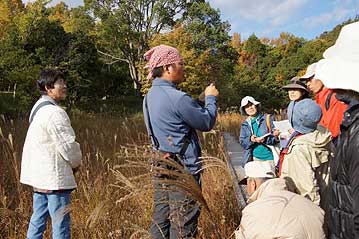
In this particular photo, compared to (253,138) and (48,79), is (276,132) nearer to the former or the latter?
(253,138)

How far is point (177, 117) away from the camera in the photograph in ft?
9.70

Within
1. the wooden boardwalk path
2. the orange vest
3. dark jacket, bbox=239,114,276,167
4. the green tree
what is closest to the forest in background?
the green tree

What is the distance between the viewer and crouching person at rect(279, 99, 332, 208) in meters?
3.30

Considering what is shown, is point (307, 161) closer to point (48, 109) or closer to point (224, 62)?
point (48, 109)

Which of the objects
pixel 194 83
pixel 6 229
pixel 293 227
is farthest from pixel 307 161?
pixel 194 83

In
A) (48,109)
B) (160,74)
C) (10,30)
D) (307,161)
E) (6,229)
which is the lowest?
(6,229)

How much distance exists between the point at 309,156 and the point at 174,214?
1.30 meters

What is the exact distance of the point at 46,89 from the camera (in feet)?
11.7

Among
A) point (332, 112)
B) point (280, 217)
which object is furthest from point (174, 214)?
point (332, 112)

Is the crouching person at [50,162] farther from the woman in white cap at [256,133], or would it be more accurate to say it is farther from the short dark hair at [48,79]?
the woman in white cap at [256,133]

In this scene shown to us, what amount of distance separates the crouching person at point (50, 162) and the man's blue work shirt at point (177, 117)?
32.7 inches

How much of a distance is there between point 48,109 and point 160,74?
102cm

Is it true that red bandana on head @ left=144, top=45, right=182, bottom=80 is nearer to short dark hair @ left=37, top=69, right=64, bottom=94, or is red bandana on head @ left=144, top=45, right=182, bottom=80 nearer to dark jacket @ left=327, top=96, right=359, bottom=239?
short dark hair @ left=37, top=69, right=64, bottom=94

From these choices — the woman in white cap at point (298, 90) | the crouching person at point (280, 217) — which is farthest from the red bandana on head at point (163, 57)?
the woman in white cap at point (298, 90)
